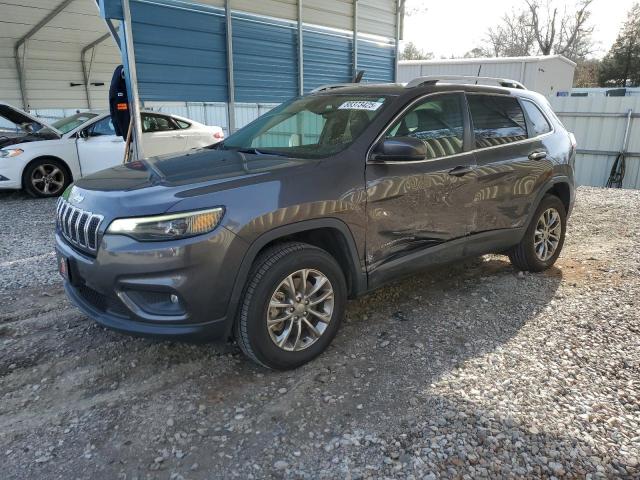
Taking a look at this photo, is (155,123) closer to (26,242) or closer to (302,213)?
(26,242)

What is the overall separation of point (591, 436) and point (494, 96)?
9.16 ft

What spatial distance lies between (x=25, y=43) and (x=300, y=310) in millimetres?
13701

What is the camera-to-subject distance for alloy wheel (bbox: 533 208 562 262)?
477 cm

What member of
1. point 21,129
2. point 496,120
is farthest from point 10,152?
point 496,120

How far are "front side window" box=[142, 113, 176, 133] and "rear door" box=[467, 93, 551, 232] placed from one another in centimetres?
642

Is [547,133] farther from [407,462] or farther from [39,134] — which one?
[39,134]

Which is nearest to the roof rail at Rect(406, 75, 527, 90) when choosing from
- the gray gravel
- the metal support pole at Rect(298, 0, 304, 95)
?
the gray gravel

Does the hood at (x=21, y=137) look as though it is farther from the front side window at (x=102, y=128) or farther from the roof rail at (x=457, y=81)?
the roof rail at (x=457, y=81)

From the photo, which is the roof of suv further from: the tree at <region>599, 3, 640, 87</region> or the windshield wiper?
the tree at <region>599, 3, 640, 87</region>

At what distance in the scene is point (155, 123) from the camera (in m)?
8.98

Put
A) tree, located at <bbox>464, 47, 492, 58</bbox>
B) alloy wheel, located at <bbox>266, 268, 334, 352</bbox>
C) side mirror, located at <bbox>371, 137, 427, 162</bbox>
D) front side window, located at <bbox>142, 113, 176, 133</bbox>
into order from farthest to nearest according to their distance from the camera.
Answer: tree, located at <bbox>464, 47, 492, 58</bbox>, front side window, located at <bbox>142, 113, 176, 133</bbox>, side mirror, located at <bbox>371, 137, 427, 162</bbox>, alloy wheel, located at <bbox>266, 268, 334, 352</bbox>

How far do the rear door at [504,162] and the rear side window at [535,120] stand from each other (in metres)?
0.05

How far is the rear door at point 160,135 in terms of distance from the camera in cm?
880

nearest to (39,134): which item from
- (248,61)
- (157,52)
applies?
(157,52)
